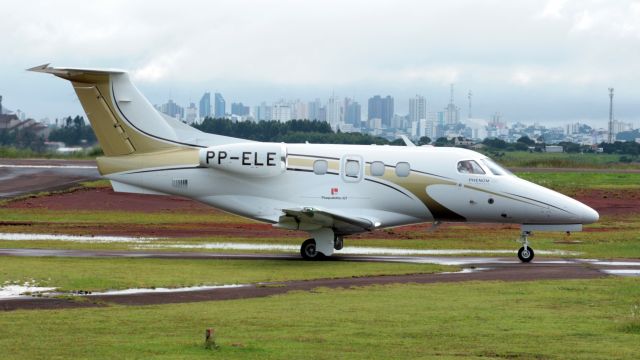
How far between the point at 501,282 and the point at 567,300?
359 centimetres

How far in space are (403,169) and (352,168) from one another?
58.6 inches

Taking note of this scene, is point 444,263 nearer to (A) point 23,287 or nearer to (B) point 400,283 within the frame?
(B) point 400,283

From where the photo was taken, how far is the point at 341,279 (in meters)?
26.3

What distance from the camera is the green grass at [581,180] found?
218 feet

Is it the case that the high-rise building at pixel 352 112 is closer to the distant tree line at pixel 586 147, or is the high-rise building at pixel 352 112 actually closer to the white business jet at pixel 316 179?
the distant tree line at pixel 586 147

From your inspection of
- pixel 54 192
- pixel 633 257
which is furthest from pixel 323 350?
pixel 54 192

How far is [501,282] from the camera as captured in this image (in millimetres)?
25438

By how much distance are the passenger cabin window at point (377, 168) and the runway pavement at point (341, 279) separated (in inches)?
98.3

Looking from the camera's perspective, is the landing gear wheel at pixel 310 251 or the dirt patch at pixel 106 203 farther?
the dirt patch at pixel 106 203

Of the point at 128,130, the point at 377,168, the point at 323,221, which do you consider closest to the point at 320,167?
the point at 377,168

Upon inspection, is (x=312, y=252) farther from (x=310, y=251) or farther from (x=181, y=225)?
(x=181, y=225)

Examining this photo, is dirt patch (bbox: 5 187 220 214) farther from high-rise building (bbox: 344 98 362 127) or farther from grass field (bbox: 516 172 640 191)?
high-rise building (bbox: 344 98 362 127)

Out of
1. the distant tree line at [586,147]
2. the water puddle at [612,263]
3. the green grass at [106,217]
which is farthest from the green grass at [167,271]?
the distant tree line at [586,147]

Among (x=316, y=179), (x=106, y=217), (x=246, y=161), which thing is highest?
(x=246, y=161)
